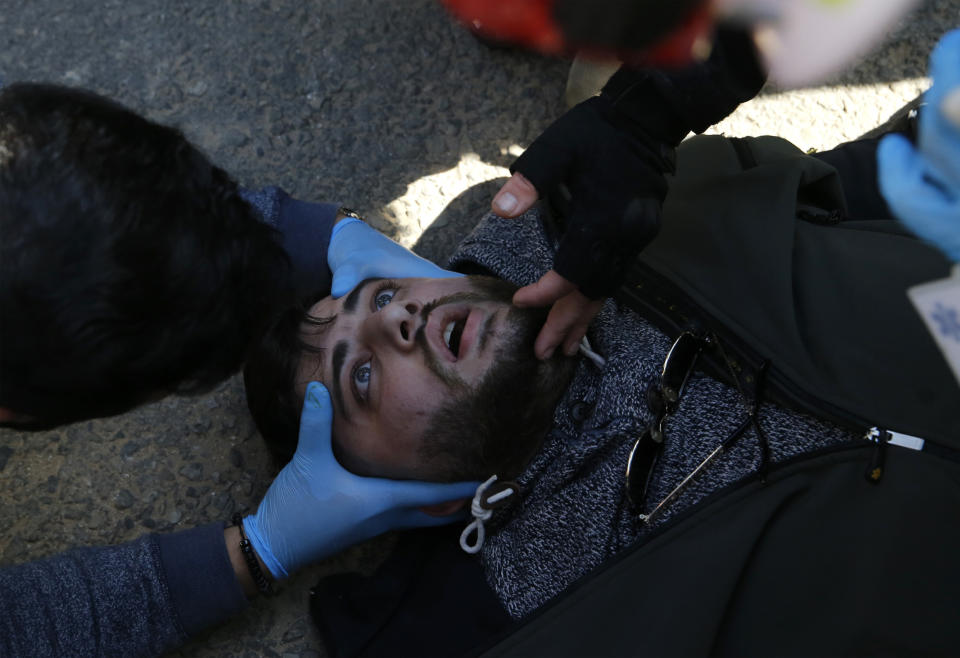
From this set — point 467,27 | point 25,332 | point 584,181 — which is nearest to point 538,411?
point 584,181

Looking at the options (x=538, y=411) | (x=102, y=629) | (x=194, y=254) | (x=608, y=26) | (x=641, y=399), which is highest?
(x=608, y=26)

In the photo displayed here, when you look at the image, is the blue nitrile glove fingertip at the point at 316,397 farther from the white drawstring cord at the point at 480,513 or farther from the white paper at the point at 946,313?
the white paper at the point at 946,313

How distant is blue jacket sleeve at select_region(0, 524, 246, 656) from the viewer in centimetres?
125

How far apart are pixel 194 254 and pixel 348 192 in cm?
89

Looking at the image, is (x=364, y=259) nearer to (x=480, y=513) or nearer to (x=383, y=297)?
(x=383, y=297)

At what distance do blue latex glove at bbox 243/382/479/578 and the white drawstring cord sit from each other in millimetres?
34

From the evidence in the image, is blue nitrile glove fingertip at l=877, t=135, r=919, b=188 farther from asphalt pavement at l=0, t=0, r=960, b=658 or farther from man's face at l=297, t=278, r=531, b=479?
asphalt pavement at l=0, t=0, r=960, b=658

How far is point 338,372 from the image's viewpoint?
4.62 feet

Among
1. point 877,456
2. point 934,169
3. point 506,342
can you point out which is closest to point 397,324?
point 506,342

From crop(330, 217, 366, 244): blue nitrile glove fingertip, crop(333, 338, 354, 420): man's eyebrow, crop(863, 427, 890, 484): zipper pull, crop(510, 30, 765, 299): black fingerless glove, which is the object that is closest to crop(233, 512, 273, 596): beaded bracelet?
crop(333, 338, 354, 420): man's eyebrow

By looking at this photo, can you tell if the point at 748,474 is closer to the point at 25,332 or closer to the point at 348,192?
the point at 25,332

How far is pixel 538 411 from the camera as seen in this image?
135cm

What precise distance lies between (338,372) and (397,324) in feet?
0.50

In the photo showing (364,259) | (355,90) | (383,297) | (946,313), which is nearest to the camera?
(946,313)
